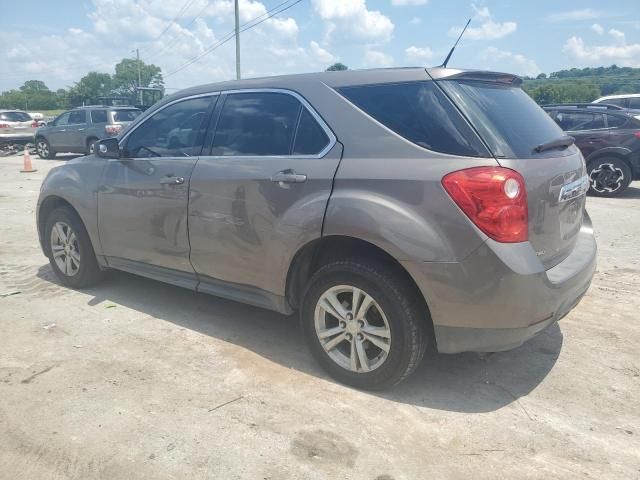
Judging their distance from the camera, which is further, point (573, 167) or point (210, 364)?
point (210, 364)

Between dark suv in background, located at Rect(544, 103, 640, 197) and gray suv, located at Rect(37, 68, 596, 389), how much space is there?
287 inches

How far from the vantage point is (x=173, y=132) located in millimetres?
4031

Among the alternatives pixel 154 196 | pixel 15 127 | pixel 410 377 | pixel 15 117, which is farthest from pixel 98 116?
pixel 410 377

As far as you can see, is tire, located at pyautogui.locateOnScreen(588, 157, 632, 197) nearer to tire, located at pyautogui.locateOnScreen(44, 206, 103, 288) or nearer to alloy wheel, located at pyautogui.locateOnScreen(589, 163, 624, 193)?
alloy wheel, located at pyautogui.locateOnScreen(589, 163, 624, 193)

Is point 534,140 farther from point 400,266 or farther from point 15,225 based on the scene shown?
point 15,225

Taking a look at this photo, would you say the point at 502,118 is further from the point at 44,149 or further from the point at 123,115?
the point at 44,149

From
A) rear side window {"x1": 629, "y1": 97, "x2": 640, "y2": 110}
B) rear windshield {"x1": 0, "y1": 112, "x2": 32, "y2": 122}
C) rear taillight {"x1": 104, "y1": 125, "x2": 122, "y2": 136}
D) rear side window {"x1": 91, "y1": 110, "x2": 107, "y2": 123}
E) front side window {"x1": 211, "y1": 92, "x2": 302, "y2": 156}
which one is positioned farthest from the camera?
rear windshield {"x1": 0, "y1": 112, "x2": 32, "y2": 122}

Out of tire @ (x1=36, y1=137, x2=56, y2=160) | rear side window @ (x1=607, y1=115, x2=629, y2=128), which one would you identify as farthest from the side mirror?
tire @ (x1=36, y1=137, x2=56, y2=160)

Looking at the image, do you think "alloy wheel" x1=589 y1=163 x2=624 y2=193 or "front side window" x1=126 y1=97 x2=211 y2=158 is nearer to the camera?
"front side window" x1=126 y1=97 x2=211 y2=158

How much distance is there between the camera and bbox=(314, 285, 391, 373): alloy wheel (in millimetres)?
2979

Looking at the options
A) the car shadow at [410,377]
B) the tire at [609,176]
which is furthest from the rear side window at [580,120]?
the car shadow at [410,377]

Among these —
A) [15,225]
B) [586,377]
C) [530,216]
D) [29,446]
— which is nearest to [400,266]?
[530,216]

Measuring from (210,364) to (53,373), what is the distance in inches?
38.5

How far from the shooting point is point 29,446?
2.66m
